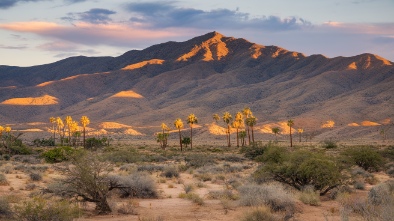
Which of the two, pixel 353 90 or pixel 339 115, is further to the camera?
pixel 353 90

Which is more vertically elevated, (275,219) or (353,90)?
(353,90)

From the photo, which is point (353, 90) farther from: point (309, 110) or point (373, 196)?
point (373, 196)

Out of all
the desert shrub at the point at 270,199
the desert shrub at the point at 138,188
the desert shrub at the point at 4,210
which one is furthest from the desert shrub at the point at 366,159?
the desert shrub at the point at 4,210

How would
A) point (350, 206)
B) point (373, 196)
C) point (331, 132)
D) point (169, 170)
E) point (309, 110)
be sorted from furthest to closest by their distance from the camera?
point (309, 110), point (331, 132), point (169, 170), point (373, 196), point (350, 206)

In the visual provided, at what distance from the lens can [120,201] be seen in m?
22.1

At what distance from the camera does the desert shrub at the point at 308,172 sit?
75.8 ft

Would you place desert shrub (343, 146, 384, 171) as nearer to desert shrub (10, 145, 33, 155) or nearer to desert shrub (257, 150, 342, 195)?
desert shrub (257, 150, 342, 195)

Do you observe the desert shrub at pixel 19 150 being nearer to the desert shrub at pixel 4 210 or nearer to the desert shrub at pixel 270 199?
the desert shrub at pixel 4 210

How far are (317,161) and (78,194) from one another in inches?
432

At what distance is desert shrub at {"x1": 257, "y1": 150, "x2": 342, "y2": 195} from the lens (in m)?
23.1

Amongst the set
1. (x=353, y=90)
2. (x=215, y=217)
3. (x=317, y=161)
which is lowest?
(x=215, y=217)

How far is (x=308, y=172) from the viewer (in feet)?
75.5

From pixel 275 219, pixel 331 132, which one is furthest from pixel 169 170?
pixel 331 132

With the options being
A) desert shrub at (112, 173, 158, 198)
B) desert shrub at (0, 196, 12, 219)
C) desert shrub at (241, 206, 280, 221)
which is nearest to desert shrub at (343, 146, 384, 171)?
desert shrub at (112, 173, 158, 198)
